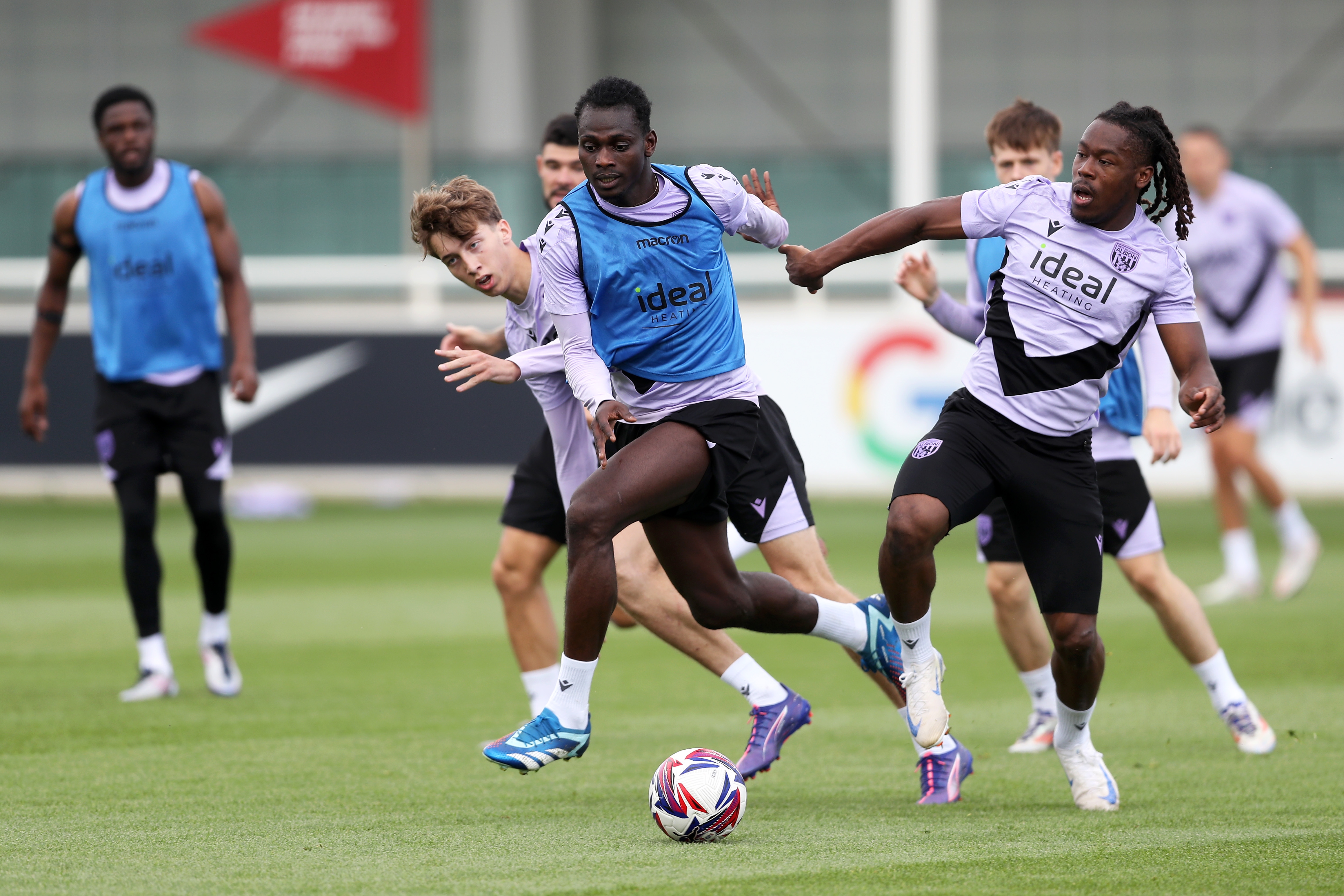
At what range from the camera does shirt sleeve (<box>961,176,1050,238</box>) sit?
5473mm

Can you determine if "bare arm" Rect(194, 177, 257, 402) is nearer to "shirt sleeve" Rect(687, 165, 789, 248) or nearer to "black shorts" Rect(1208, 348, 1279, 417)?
"shirt sleeve" Rect(687, 165, 789, 248)

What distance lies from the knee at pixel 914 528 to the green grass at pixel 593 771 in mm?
819

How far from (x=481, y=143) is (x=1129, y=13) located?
30.9 feet

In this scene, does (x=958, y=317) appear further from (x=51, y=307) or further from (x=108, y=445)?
(x=51, y=307)

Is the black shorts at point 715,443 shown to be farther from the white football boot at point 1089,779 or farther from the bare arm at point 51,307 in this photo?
the bare arm at point 51,307

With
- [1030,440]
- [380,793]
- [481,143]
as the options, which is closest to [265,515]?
[481,143]

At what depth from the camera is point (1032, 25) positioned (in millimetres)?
25312

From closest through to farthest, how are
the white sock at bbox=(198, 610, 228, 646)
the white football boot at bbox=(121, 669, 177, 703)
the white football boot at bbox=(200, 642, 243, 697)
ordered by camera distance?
the white football boot at bbox=(121, 669, 177, 703)
the white football boot at bbox=(200, 642, 243, 697)
the white sock at bbox=(198, 610, 228, 646)

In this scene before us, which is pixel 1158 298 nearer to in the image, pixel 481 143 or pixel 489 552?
pixel 489 552

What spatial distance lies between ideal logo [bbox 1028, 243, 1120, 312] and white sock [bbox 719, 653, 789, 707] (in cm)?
162

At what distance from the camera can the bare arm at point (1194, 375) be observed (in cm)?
511

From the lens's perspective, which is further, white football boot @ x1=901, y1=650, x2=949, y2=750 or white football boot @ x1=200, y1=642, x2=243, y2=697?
white football boot @ x1=200, y1=642, x2=243, y2=697

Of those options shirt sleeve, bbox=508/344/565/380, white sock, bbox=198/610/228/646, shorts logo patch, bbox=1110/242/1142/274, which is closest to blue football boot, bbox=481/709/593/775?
shirt sleeve, bbox=508/344/565/380

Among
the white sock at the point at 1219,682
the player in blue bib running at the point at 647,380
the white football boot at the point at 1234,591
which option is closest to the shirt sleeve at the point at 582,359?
the player in blue bib running at the point at 647,380
